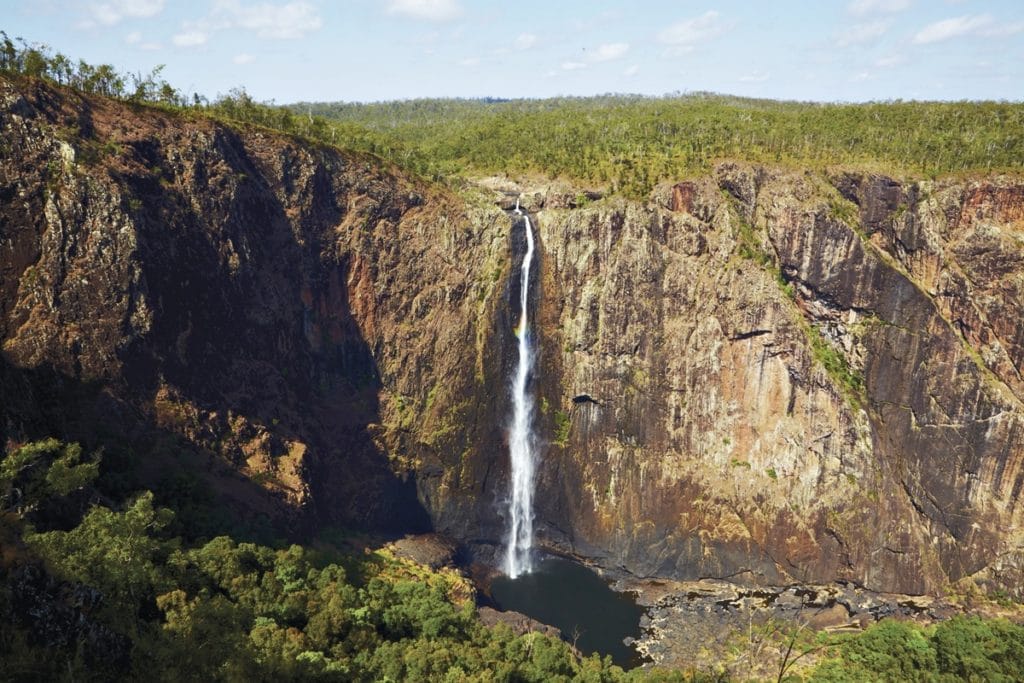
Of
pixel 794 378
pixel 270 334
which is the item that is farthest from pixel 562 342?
pixel 270 334

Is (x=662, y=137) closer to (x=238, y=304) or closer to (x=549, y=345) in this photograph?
(x=549, y=345)

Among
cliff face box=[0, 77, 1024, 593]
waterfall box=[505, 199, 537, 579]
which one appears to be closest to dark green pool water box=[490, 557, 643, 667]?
cliff face box=[0, 77, 1024, 593]

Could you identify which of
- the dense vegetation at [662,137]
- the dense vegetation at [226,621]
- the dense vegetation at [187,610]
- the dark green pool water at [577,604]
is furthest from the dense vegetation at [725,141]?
the dense vegetation at [187,610]

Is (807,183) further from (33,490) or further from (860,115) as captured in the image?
(33,490)

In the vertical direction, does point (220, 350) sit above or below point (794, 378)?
above

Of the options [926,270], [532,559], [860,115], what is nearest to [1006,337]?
[926,270]
